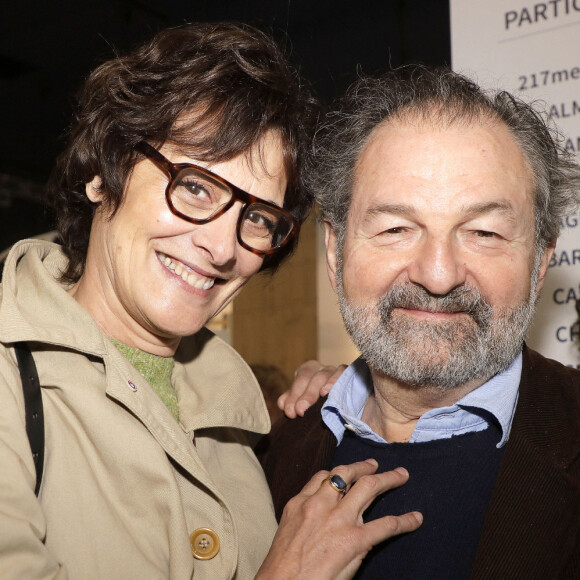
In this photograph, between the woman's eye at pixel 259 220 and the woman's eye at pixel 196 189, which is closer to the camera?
the woman's eye at pixel 196 189

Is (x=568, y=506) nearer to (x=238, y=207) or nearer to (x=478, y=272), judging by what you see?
(x=478, y=272)

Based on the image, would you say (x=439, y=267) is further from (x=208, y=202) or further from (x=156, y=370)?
(x=156, y=370)

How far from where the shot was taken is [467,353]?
182 centimetres

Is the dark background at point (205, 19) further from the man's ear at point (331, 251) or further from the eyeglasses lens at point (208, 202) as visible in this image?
the eyeglasses lens at point (208, 202)

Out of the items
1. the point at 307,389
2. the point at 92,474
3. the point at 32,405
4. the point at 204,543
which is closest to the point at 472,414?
the point at 307,389

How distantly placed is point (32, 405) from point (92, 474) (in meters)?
0.22

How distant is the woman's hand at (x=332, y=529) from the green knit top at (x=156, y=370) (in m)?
0.49

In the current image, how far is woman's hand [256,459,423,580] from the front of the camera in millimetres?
1615

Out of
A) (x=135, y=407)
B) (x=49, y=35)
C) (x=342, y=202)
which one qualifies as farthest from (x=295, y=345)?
(x=135, y=407)

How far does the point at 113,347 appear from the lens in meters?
1.72

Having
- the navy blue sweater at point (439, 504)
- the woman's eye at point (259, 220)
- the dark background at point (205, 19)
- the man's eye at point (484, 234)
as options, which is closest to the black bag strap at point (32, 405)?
the woman's eye at point (259, 220)

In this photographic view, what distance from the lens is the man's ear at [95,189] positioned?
1.92 m

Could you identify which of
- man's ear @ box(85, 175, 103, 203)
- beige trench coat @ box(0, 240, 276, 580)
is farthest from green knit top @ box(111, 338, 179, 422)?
man's ear @ box(85, 175, 103, 203)

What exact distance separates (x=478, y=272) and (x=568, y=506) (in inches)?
24.8
